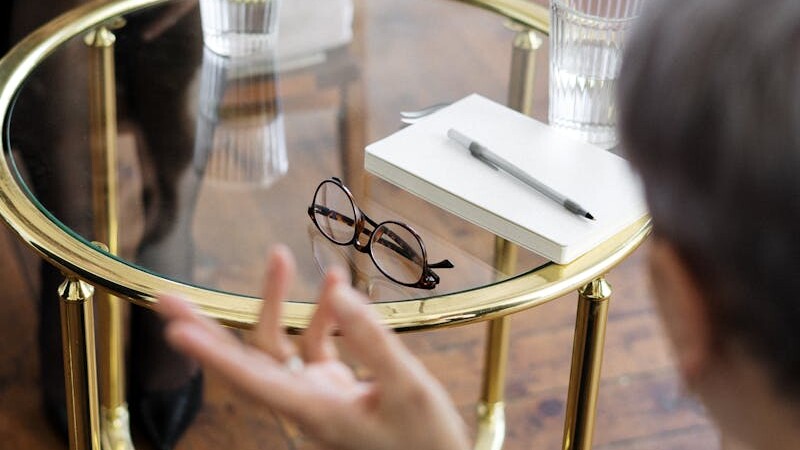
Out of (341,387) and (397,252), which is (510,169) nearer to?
(397,252)

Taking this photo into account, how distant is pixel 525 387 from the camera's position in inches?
56.3

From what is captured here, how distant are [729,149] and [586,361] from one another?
0.52 meters

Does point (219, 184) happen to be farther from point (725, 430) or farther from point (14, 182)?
point (725, 430)

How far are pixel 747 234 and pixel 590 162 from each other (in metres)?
0.50

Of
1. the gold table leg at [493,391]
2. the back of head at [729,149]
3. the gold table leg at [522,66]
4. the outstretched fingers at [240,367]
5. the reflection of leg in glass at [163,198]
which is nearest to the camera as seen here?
the back of head at [729,149]

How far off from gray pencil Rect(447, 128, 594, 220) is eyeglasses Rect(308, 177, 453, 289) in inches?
3.4

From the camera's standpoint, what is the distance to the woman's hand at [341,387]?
0.57 metres

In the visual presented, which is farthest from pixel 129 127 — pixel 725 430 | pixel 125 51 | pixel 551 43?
pixel 725 430

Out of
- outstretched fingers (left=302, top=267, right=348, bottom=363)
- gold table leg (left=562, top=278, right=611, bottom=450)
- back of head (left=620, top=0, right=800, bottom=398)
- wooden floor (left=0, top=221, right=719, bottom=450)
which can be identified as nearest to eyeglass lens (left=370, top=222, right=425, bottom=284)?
gold table leg (left=562, top=278, right=611, bottom=450)

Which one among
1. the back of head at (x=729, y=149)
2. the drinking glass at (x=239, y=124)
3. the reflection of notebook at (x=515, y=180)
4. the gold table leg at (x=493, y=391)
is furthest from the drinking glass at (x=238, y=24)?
the back of head at (x=729, y=149)

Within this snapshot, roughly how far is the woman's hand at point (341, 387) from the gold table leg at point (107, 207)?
1.08ft

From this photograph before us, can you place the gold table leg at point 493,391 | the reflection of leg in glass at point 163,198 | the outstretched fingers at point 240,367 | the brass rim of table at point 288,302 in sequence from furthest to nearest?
the gold table leg at point 493,391, the reflection of leg in glass at point 163,198, the brass rim of table at point 288,302, the outstretched fingers at point 240,367

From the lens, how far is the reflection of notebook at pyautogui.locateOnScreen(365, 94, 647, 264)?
2.80 ft

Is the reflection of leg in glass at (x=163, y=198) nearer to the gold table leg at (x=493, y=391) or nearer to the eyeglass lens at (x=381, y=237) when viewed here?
the eyeglass lens at (x=381, y=237)
